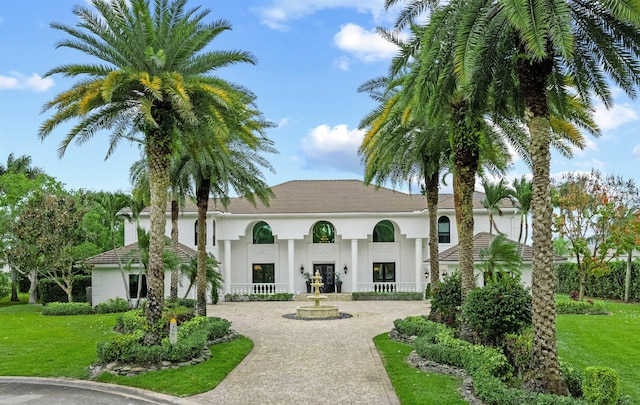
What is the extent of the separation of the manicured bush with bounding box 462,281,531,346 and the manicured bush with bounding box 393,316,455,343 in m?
2.06

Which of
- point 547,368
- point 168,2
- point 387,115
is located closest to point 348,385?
point 547,368

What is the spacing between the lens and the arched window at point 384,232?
38.2 metres

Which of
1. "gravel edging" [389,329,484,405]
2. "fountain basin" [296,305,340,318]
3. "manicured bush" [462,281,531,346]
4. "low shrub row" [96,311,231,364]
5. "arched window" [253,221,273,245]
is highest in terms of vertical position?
"arched window" [253,221,273,245]

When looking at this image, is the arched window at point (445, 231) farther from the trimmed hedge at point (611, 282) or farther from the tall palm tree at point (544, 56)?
the tall palm tree at point (544, 56)

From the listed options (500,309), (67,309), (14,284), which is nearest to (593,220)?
(500,309)

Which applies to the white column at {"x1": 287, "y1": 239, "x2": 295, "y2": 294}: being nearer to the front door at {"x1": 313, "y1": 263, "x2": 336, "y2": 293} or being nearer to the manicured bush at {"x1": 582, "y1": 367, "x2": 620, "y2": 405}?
the front door at {"x1": 313, "y1": 263, "x2": 336, "y2": 293}

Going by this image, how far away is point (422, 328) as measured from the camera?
53.5 ft

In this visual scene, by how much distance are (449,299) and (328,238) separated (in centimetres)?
2149

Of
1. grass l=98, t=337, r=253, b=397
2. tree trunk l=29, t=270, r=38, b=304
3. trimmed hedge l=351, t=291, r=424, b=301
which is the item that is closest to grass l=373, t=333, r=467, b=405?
grass l=98, t=337, r=253, b=397

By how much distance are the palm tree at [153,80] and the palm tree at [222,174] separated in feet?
11.0

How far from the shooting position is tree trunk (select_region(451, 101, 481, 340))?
48.2 feet

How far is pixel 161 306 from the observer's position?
1484 cm

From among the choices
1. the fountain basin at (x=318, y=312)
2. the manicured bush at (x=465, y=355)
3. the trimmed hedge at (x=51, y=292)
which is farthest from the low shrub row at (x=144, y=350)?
the trimmed hedge at (x=51, y=292)

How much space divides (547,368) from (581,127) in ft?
26.5
